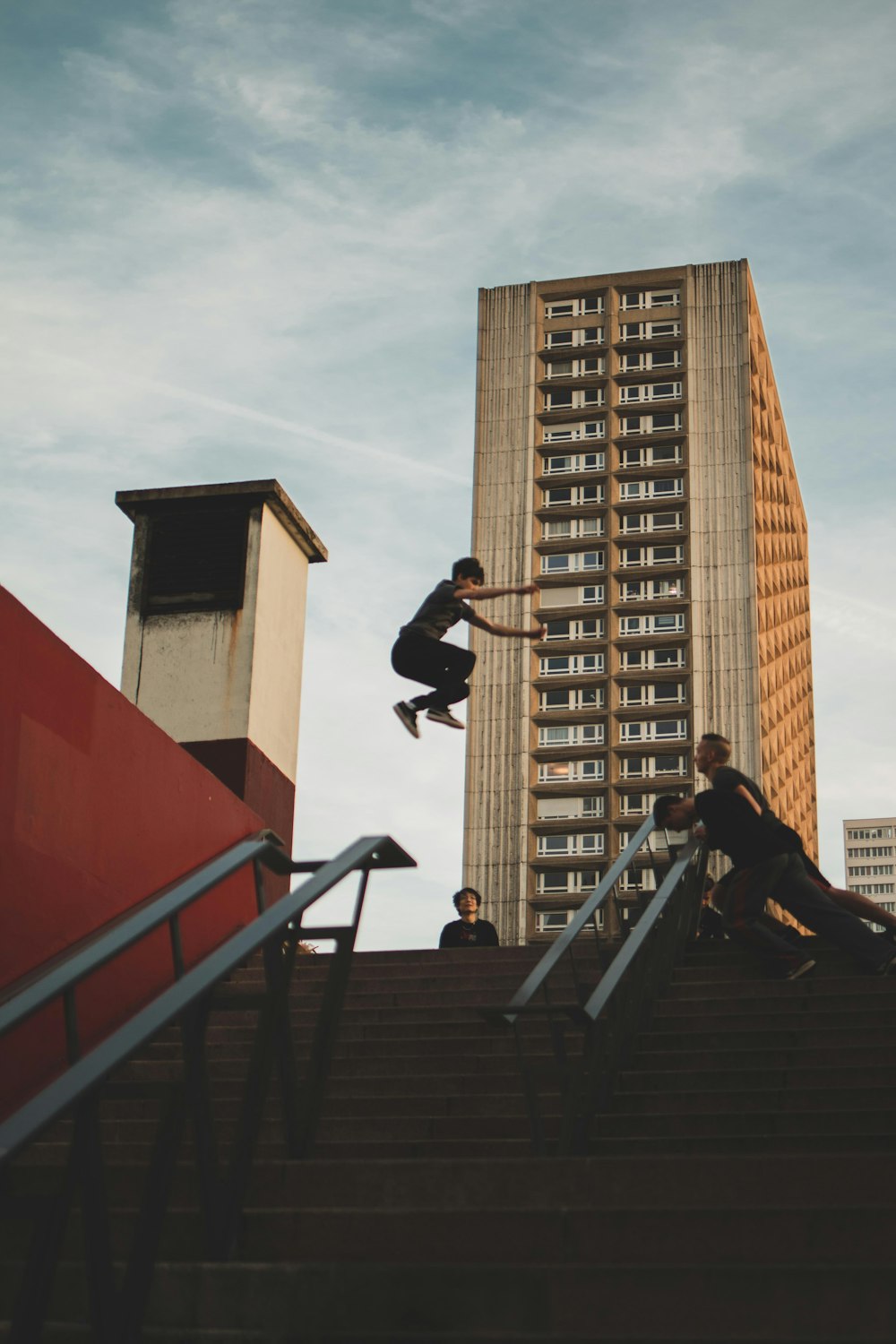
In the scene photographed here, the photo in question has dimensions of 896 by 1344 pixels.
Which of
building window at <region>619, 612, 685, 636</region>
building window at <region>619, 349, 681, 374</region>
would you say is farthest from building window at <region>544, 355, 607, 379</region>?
building window at <region>619, 612, 685, 636</region>

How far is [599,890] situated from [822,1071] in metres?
1.34

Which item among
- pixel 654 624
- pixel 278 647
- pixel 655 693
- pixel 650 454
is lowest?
pixel 278 647

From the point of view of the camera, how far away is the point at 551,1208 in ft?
12.8

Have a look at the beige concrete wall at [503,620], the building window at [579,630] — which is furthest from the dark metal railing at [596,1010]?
the building window at [579,630]

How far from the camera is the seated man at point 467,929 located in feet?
34.0

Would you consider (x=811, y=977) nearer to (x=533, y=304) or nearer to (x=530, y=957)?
(x=530, y=957)

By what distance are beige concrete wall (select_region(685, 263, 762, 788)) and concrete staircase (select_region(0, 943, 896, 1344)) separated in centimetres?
4999

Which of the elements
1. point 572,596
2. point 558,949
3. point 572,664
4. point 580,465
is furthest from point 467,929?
point 580,465

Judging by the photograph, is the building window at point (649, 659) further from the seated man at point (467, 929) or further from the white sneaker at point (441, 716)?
the white sneaker at point (441, 716)

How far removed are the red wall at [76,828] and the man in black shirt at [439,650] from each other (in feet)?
4.60

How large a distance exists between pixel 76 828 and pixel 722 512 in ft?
183

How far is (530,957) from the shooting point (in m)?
8.16

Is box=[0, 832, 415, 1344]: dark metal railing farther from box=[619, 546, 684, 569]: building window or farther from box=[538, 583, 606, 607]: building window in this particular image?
box=[538, 583, 606, 607]: building window

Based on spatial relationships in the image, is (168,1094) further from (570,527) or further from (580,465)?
(580,465)
